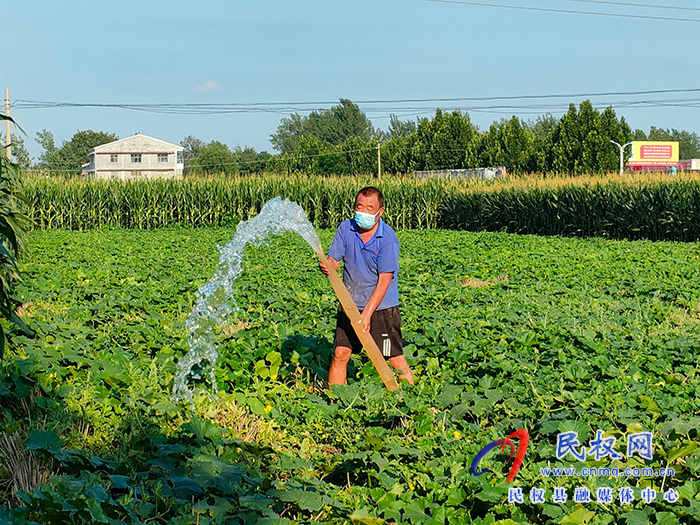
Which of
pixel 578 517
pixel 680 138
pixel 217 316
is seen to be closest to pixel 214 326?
pixel 217 316

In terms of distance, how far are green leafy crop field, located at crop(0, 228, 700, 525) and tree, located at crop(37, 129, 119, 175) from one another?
86.7m

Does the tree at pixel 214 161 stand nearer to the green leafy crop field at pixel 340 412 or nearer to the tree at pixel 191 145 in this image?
the tree at pixel 191 145

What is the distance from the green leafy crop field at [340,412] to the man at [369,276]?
355mm

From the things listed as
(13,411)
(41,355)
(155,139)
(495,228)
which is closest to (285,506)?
(13,411)

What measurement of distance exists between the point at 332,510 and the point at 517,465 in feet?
3.24

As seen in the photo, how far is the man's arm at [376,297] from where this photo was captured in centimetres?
487

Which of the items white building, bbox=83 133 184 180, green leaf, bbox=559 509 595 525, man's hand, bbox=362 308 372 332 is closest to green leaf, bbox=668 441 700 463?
green leaf, bbox=559 509 595 525

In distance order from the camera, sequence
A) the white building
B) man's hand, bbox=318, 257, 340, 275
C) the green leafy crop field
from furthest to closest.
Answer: the white building
man's hand, bbox=318, 257, 340, 275
the green leafy crop field

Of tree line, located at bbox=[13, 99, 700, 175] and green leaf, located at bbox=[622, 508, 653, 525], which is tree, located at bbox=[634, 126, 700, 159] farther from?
green leaf, located at bbox=[622, 508, 653, 525]

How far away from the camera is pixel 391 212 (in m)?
28.1

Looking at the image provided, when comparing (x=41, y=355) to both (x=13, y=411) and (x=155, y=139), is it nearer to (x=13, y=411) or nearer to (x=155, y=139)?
(x=13, y=411)

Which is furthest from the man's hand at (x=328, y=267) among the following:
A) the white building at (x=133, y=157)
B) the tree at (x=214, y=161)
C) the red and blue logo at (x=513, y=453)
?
the white building at (x=133, y=157)

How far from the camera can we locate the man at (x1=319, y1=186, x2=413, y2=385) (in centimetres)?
492

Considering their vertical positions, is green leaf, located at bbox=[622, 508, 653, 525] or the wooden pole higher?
the wooden pole
